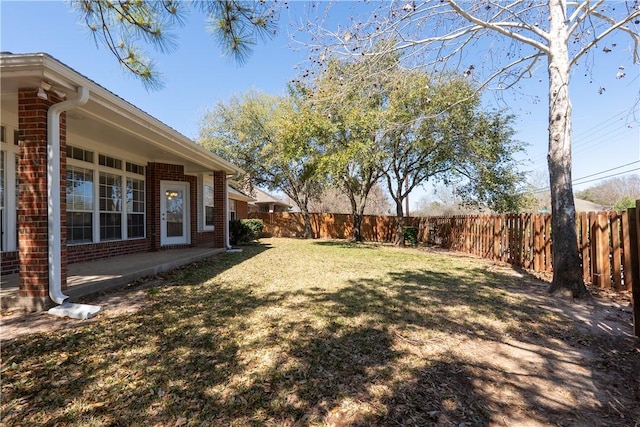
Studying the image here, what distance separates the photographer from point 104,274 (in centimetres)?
539

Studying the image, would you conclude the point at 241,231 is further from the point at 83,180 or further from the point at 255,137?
the point at 83,180

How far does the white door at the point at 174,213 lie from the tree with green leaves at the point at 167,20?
6100 mm

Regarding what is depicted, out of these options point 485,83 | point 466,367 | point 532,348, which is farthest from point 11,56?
point 485,83

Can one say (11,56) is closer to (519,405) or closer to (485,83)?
(519,405)

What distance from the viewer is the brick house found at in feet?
12.6

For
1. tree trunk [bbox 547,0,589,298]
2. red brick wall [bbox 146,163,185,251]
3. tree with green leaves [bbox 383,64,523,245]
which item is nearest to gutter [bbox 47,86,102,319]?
red brick wall [bbox 146,163,185,251]

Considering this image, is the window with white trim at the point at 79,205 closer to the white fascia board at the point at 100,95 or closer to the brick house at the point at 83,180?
the brick house at the point at 83,180

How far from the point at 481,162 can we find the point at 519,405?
39.4 feet

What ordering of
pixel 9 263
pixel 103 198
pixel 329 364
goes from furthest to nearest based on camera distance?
pixel 103 198, pixel 9 263, pixel 329 364

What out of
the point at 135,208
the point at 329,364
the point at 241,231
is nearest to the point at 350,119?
the point at 241,231

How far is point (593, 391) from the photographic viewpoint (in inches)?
95.0

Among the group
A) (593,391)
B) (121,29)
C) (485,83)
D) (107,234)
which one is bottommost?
(593,391)

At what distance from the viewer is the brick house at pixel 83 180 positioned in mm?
3844

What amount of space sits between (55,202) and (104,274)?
1.92 metres
